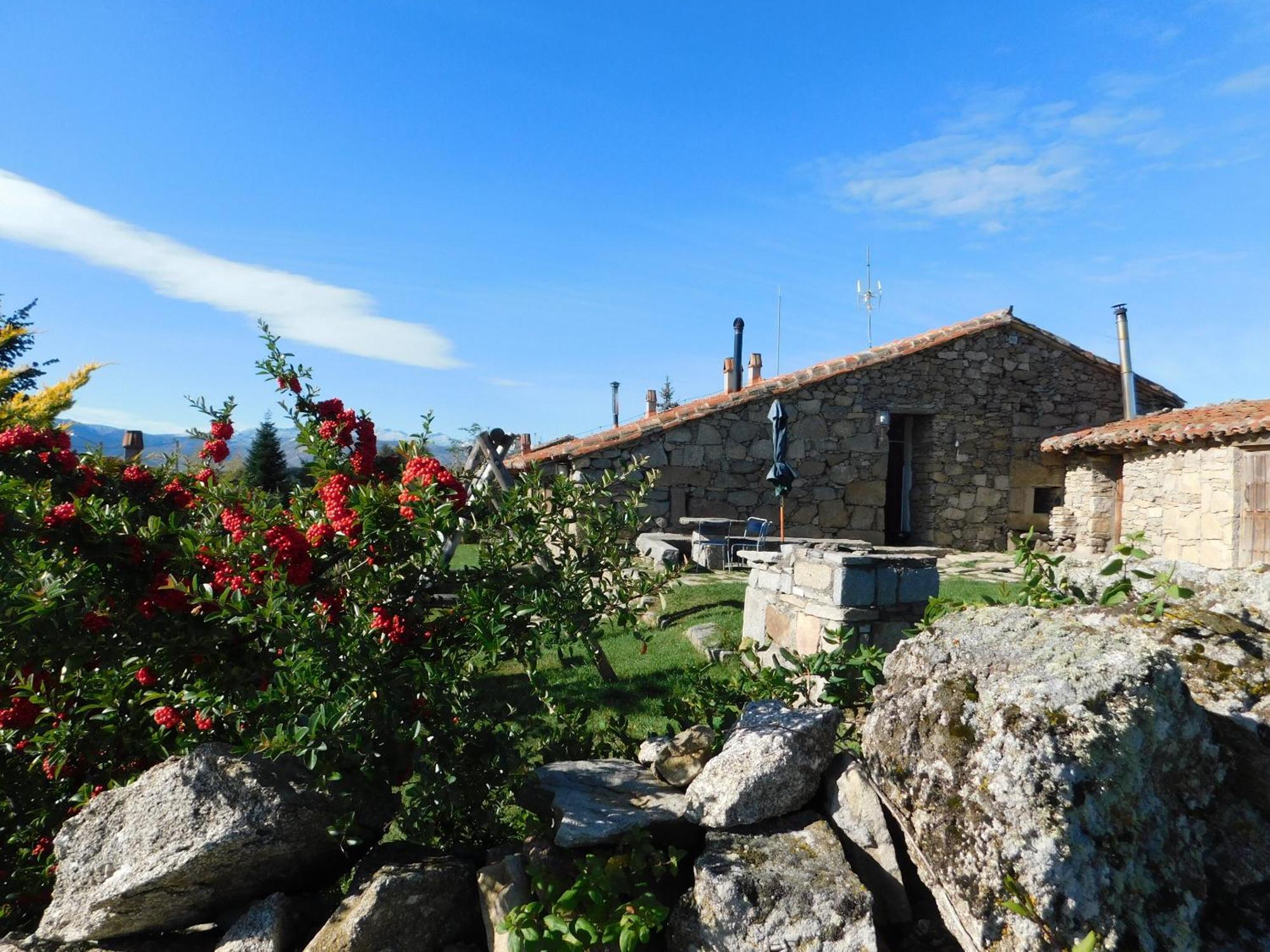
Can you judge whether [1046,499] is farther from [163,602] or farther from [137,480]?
[163,602]

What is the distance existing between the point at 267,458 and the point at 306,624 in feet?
74.0

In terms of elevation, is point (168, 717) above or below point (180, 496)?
below

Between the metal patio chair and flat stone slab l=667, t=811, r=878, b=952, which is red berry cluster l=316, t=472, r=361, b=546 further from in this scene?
the metal patio chair

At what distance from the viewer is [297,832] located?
2916mm

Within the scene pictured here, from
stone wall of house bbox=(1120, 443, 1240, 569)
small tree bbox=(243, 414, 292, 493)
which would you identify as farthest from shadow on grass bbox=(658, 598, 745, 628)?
small tree bbox=(243, 414, 292, 493)

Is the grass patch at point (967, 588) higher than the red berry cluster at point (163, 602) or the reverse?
the reverse

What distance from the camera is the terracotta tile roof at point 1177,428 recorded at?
36.2ft

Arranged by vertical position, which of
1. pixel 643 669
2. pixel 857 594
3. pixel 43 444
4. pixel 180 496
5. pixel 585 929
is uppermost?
pixel 43 444

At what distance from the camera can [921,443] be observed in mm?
15812


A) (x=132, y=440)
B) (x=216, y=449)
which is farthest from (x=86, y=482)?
(x=132, y=440)

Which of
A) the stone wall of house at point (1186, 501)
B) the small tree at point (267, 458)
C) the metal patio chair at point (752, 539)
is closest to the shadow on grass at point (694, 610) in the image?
the metal patio chair at point (752, 539)

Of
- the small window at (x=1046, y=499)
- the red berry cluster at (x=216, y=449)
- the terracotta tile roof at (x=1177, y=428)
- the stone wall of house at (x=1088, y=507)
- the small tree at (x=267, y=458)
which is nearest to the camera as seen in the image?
the red berry cluster at (x=216, y=449)

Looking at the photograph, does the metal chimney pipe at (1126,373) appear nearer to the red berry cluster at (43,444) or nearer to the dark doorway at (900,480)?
the dark doorway at (900,480)

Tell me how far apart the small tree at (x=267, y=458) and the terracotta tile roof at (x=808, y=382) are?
372 inches
